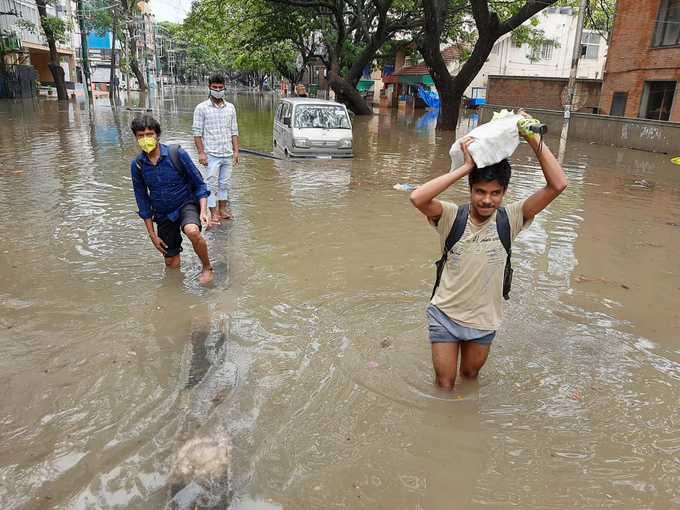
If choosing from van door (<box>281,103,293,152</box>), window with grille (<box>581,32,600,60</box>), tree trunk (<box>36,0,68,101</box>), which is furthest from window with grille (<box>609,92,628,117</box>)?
tree trunk (<box>36,0,68,101</box>)

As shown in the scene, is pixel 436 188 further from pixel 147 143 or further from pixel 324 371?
pixel 147 143

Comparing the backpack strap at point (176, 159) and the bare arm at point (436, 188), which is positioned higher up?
the bare arm at point (436, 188)

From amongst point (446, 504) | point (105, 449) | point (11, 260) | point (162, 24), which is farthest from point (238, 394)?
point (162, 24)

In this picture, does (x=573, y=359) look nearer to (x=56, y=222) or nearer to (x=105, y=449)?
(x=105, y=449)

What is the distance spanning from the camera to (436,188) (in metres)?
2.78

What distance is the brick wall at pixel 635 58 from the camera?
20266mm

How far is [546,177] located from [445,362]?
1197mm

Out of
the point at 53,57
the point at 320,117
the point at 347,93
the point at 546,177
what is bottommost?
the point at 320,117

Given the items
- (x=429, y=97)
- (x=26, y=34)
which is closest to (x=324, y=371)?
(x=429, y=97)

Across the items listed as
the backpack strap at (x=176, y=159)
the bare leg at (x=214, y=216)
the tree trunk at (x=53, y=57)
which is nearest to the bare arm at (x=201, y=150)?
the bare leg at (x=214, y=216)

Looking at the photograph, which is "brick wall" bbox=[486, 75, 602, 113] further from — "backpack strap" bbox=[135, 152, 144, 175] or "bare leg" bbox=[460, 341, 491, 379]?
"bare leg" bbox=[460, 341, 491, 379]

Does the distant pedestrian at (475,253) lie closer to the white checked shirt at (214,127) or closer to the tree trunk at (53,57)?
the white checked shirt at (214,127)

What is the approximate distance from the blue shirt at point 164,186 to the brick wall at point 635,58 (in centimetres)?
2013

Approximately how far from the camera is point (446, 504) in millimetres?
2664
